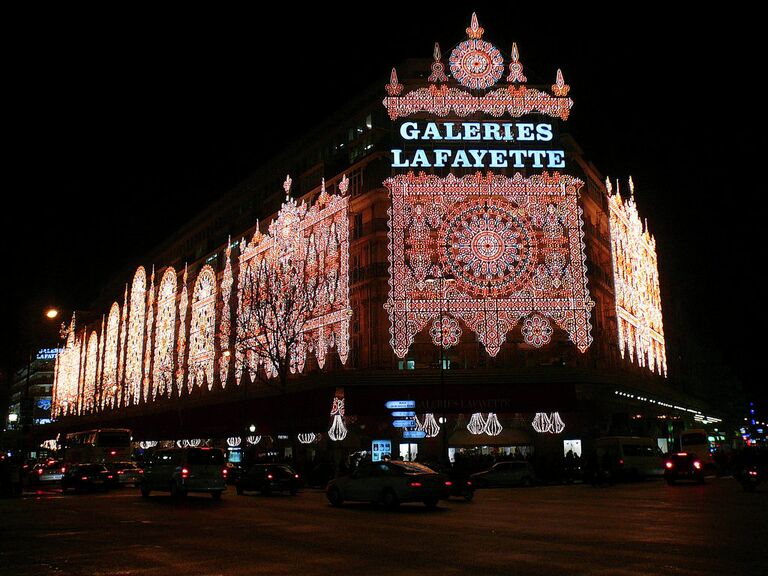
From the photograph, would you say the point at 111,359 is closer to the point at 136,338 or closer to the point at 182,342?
the point at 136,338

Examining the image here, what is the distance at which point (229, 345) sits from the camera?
60281 mm

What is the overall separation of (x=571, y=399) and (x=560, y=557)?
34393mm

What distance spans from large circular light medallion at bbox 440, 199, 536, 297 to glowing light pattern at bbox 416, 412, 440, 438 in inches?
315

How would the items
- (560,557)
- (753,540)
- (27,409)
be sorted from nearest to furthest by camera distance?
(560,557) → (753,540) → (27,409)

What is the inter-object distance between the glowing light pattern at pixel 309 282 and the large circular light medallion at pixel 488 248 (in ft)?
24.4

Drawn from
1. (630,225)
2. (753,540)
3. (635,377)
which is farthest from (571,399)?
(753,540)

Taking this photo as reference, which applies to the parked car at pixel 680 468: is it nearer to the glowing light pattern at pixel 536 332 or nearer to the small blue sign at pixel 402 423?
the glowing light pattern at pixel 536 332

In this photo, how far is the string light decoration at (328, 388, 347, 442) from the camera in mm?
46688

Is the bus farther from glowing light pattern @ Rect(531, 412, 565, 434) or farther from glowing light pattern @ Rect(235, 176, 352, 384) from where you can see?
glowing light pattern @ Rect(531, 412, 565, 434)

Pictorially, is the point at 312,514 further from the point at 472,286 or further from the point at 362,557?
the point at 472,286

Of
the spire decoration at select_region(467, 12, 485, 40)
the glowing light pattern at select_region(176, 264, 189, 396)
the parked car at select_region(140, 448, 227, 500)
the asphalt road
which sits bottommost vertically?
A: the asphalt road

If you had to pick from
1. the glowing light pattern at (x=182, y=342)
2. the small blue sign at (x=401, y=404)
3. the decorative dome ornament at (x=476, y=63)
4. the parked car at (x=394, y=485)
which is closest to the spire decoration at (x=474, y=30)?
the decorative dome ornament at (x=476, y=63)

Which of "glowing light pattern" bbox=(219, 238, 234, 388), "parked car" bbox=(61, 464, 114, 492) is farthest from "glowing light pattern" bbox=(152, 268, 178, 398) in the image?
"parked car" bbox=(61, 464, 114, 492)

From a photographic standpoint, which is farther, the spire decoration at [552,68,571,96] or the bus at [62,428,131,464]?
the spire decoration at [552,68,571,96]
